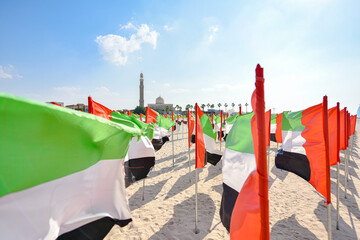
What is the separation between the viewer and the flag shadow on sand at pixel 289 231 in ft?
14.9

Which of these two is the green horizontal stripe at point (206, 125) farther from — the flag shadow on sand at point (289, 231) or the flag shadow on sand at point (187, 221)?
the flag shadow on sand at point (289, 231)

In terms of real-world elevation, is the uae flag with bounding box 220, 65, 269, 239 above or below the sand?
above

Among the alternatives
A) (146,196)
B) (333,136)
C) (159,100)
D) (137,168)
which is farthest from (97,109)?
(159,100)

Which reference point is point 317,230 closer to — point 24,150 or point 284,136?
point 284,136

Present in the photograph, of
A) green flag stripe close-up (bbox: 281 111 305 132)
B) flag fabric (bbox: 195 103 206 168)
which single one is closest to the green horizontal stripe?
flag fabric (bbox: 195 103 206 168)

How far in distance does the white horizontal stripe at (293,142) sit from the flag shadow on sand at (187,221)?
10.4 feet

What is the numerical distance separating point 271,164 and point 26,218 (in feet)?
40.8

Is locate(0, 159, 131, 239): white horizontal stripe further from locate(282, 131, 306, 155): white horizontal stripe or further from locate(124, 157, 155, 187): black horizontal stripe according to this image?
locate(282, 131, 306, 155): white horizontal stripe

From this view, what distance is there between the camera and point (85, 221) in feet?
5.74

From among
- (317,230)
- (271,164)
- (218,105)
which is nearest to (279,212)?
(317,230)

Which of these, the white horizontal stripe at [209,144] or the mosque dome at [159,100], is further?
the mosque dome at [159,100]

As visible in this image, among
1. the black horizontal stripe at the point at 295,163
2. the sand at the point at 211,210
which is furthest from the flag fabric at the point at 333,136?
the sand at the point at 211,210

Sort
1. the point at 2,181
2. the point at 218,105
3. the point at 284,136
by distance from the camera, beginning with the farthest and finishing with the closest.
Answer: the point at 218,105 → the point at 284,136 → the point at 2,181

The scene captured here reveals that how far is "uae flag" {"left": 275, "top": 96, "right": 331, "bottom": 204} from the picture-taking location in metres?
3.38
